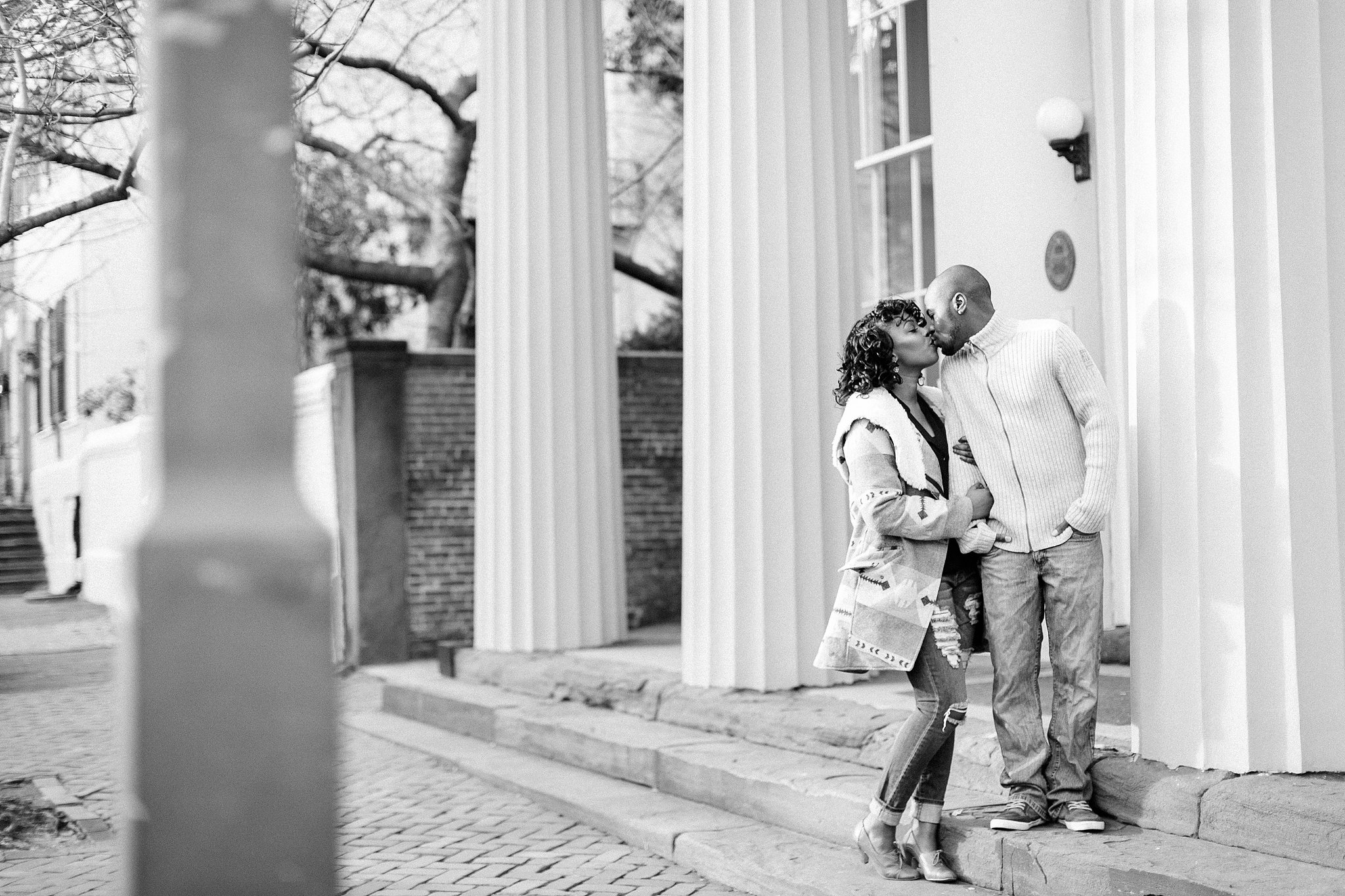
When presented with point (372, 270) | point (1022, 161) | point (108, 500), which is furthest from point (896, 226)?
point (108, 500)

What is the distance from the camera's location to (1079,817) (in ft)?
14.9

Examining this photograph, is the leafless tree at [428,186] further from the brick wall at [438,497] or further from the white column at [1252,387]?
the white column at [1252,387]

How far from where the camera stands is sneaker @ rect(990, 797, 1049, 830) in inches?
179

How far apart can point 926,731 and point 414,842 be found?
258 centimetres

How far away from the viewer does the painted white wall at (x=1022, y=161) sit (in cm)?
722

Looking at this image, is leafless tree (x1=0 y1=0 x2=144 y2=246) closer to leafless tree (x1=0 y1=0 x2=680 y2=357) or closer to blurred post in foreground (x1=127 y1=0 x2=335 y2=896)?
leafless tree (x1=0 y1=0 x2=680 y2=357)

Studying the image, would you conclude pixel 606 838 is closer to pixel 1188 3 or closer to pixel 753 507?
pixel 753 507

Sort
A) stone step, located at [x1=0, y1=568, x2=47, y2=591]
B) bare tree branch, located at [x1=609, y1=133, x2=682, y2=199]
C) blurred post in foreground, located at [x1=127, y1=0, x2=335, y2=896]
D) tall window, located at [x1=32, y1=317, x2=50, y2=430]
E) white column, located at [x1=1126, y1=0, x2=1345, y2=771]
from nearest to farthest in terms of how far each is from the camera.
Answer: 1. blurred post in foreground, located at [x1=127, y1=0, x2=335, y2=896]
2. white column, located at [x1=1126, y1=0, x2=1345, y2=771]
3. bare tree branch, located at [x1=609, y1=133, x2=682, y2=199]
4. stone step, located at [x1=0, y1=568, x2=47, y2=591]
5. tall window, located at [x1=32, y1=317, x2=50, y2=430]

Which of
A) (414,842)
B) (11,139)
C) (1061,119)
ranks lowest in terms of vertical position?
(414,842)

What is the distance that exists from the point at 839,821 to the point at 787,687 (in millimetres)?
1684

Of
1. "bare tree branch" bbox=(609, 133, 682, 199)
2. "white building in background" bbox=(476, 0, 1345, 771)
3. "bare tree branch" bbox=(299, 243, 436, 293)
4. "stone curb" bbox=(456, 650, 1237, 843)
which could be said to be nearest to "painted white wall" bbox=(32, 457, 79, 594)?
"bare tree branch" bbox=(299, 243, 436, 293)

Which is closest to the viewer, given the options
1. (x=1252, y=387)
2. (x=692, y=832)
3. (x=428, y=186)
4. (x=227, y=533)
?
(x=227, y=533)

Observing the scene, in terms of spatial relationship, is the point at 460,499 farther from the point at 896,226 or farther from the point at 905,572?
the point at 905,572

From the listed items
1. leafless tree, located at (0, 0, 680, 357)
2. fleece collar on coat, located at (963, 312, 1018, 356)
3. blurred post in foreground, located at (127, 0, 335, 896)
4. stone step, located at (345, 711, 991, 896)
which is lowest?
stone step, located at (345, 711, 991, 896)
